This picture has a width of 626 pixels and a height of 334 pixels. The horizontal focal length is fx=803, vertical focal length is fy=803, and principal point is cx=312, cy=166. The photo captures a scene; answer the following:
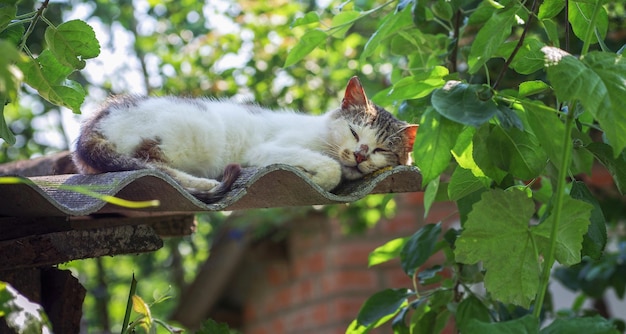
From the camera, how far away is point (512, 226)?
1.19 m

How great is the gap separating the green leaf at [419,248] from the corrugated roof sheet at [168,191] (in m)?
0.14

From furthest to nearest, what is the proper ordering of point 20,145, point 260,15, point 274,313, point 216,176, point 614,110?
point 274,313 → point 20,145 → point 260,15 → point 216,176 → point 614,110

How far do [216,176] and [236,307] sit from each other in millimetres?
3662

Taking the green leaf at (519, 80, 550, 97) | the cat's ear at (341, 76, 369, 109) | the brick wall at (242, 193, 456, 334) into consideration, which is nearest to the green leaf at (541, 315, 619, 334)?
the green leaf at (519, 80, 550, 97)

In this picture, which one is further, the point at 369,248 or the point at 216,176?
the point at 369,248

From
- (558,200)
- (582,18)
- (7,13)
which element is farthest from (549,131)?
(7,13)

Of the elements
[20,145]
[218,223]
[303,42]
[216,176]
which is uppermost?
[303,42]

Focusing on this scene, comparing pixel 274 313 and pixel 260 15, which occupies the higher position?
pixel 260 15

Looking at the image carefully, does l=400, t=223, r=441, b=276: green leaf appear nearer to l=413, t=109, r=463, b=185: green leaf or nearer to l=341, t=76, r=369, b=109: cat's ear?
l=341, t=76, r=369, b=109: cat's ear

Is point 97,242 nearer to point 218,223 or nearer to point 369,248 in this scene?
point 369,248

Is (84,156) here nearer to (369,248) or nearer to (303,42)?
(303,42)

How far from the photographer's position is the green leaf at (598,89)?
1018 mm

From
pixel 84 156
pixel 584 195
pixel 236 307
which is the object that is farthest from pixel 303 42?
pixel 236 307

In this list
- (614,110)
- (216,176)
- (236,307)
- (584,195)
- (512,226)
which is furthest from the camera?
(236,307)
